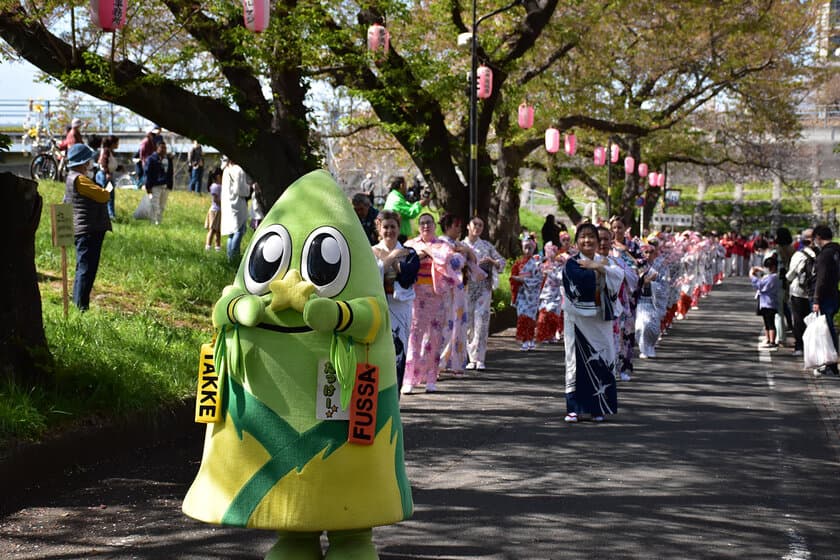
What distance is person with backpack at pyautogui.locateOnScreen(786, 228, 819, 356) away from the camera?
50.9ft

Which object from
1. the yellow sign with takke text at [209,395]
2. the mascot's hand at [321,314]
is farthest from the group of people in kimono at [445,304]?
the mascot's hand at [321,314]

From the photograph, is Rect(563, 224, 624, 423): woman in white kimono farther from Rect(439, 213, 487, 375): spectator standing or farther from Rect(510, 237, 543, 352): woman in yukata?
Rect(510, 237, 543, 352): woman in yukata

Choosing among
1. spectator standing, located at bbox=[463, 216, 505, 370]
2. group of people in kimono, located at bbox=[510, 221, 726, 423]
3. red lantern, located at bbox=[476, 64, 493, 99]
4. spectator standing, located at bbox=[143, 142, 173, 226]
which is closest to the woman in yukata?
group of people in kimono, located at bbox=[510, 221, 726, 423]

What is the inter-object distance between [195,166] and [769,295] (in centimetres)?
1493

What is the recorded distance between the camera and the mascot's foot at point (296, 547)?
15.8 ft

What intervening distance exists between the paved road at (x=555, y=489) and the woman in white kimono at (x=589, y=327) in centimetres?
27

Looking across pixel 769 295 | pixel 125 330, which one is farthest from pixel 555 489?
pixel 769 295

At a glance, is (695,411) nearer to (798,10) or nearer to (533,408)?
(533,408)

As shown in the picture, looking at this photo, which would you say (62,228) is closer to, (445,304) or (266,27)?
(266,27)

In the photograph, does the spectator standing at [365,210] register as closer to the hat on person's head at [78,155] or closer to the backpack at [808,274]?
the hat on person's head at [78,155]

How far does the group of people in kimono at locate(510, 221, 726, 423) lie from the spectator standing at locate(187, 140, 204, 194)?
439 inches

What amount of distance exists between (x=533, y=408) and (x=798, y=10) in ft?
75.9

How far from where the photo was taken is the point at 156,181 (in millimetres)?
20297

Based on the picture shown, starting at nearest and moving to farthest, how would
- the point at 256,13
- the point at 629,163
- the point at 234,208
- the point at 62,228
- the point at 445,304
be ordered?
the point at 62,228 → the point at 256,13 → the point at 445,304 → the point at 234,208 → the point at 629,163
